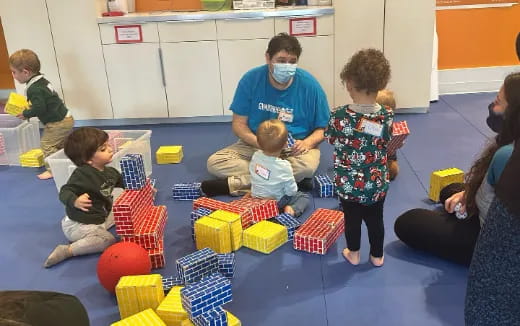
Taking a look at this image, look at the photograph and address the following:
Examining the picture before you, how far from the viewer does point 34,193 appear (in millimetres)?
3752

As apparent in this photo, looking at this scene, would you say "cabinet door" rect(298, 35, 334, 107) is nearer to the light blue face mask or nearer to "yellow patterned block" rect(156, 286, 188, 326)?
the light blue face mask

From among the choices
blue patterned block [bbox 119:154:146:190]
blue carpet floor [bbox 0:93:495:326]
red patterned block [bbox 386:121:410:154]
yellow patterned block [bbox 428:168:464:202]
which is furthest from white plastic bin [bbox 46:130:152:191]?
yellow patterned block [bbox 428:168:464:202]

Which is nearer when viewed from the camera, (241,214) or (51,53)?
(241,214)

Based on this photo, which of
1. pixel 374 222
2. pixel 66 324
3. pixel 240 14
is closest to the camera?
pixel 66 324

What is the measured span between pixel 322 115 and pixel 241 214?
1041 millimetres

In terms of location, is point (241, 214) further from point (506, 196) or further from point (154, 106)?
point (154, 106)

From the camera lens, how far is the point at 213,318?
2033 mm

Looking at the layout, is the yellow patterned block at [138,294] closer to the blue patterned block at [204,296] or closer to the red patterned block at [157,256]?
the blue patterned block at [204,296]

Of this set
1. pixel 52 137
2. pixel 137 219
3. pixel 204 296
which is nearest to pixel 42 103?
pixel 52 137

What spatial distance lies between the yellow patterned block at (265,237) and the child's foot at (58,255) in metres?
0.95

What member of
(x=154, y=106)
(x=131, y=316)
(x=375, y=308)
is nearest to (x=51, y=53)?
(x=154, y=106)

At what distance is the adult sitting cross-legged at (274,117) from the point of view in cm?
352

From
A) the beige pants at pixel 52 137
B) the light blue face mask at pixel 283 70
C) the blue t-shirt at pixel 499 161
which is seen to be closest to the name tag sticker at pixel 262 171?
the light blue face mask at pixel 283 70

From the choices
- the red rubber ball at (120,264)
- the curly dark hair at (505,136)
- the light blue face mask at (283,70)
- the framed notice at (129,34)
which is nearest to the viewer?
the curly dark hair at (505,136)
